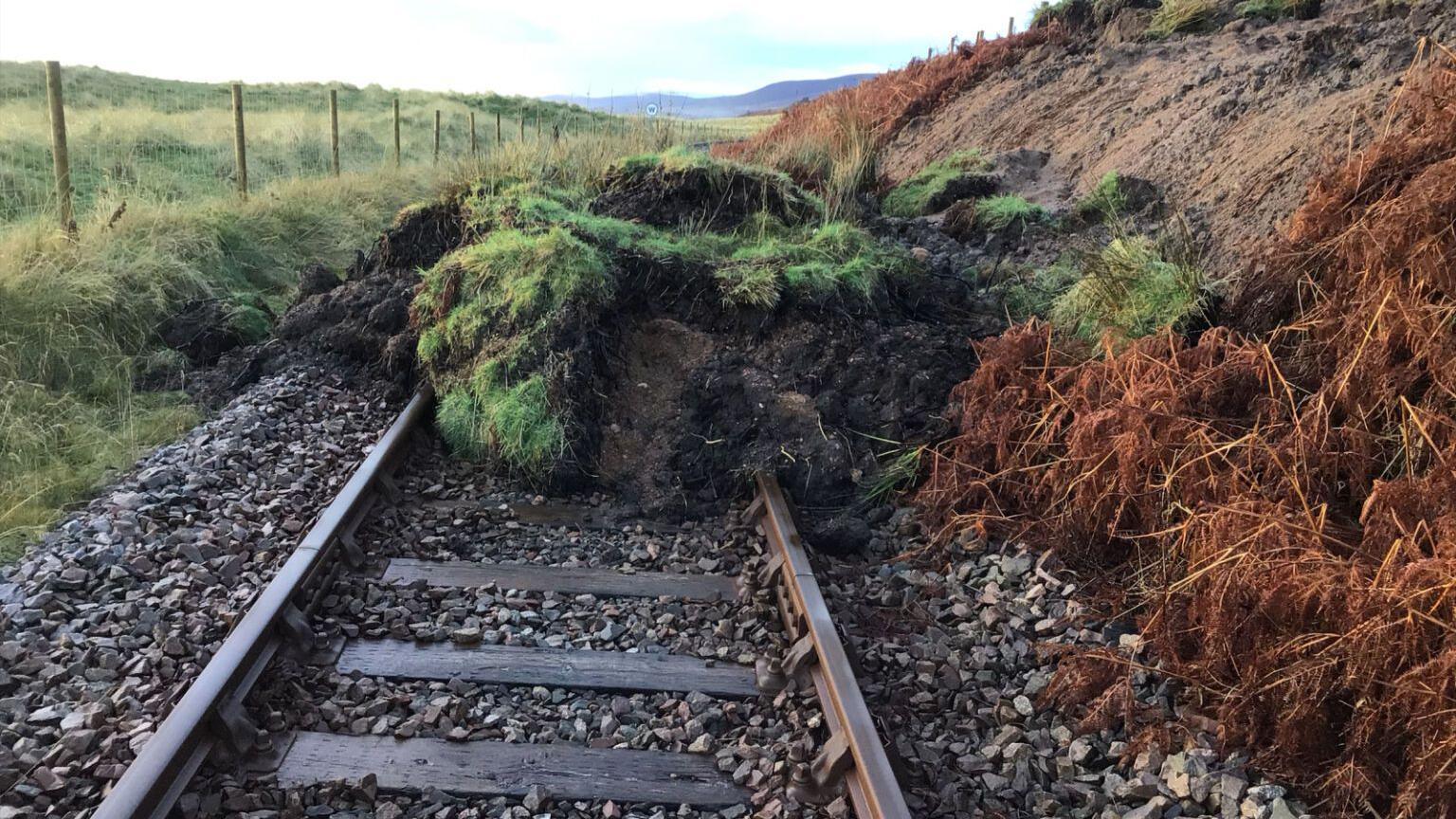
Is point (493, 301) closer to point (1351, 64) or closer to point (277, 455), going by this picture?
point (277, 455)

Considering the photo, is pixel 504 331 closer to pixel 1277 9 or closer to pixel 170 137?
pixel 1277 9

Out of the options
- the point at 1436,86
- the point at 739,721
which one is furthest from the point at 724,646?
the point at 1436,86

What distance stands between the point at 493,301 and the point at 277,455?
1.68m

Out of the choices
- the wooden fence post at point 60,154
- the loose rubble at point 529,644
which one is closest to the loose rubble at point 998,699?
the loose rubble at point 529,644

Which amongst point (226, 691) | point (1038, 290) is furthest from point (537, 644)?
point (1038, 290)

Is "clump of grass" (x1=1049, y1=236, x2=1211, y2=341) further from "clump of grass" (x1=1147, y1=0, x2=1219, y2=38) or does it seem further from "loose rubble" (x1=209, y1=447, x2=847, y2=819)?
"clump of grass" (x1=1147, y1=0, x2=1219, y2=38)

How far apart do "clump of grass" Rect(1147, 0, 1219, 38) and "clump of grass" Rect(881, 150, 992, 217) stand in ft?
10.7

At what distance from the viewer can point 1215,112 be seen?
7.88 m

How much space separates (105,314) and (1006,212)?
760 centimetres

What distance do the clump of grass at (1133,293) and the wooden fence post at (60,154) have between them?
332 inches

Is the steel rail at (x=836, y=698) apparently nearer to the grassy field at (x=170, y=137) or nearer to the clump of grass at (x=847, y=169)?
the clump of grass at (x=847, y=169)

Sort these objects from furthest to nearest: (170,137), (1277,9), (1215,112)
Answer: (170,137), (1277,9), (1215,112)

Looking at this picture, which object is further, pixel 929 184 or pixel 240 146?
pixel 240 146

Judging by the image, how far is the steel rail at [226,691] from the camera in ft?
9.04
